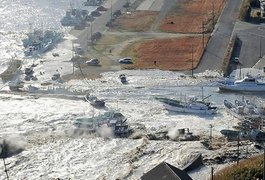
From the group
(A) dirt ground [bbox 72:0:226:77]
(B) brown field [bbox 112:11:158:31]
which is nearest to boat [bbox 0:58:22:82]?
(A) dirt ground [bbox 72:0:226:77]

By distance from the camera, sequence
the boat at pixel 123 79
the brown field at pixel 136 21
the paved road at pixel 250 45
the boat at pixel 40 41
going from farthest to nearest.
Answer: the brown field at pixel 136 21 → the boat at pixel 40 41 → the paved road at pixel 250 45 → the boat at pixel 123 79

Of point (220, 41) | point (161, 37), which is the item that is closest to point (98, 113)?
point (220, 41)

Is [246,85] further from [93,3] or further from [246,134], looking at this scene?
[93,3]

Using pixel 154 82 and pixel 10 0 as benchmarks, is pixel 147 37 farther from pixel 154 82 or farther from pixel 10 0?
pixel 10 0

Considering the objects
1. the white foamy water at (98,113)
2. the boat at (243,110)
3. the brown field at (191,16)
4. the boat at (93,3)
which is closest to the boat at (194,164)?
the white foamy water at (98,113)

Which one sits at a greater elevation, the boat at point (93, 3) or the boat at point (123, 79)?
the boat at point (93, 3)

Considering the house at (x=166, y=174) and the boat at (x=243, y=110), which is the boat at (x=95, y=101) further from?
the house at (x=166, y=174)

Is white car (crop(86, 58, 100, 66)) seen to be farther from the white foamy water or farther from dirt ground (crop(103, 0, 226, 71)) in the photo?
dirt ground (crop(103, 0, 226, 71))
